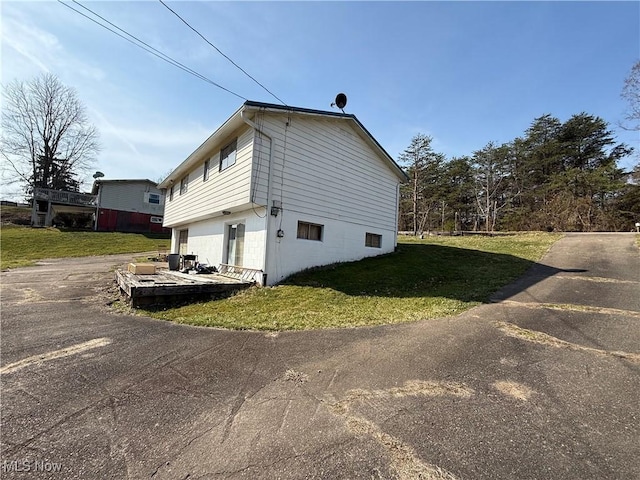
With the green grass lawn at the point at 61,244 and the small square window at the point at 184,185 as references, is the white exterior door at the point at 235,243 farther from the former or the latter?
the green grass lawn at the point at 61,244

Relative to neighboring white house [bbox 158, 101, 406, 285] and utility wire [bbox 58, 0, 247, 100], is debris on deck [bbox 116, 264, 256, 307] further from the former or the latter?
utility wire [bbox 58, 0, 247, 100]

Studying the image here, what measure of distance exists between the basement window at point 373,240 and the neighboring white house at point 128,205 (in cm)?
2849

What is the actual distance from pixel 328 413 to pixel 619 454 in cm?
222

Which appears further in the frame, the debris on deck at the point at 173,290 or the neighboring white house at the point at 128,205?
the neighboring white house at the point at 128,205

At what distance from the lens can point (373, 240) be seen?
42.1 feet

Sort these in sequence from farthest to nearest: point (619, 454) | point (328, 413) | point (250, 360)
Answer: point (250, 360) < point (328, 413) < point (619, 454)

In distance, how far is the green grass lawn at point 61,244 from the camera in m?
19.4

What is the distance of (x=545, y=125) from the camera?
1246 inches

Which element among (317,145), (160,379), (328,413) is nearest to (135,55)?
(317,145)

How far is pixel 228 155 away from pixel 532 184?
3375 cm

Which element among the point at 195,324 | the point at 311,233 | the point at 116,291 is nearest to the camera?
the point at 195,324

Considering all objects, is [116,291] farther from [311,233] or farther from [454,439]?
[454,439]

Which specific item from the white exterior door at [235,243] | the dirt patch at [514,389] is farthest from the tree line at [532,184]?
the dirt patch at [514,389]

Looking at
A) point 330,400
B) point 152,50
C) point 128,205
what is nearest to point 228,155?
point 152,50
